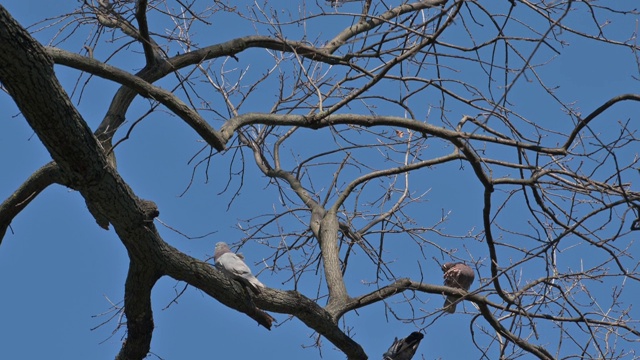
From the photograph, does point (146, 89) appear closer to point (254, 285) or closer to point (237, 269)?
point (237, 269)

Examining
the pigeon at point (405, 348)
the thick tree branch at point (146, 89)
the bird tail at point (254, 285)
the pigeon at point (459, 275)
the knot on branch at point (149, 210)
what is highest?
the pigeon at point (459, 275)

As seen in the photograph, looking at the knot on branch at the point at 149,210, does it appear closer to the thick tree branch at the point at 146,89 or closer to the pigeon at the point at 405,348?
the thick tree branch at the point at 146,89

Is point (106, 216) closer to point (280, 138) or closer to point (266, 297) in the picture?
point (266, 297)

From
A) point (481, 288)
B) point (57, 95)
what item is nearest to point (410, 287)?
point (481, 288)

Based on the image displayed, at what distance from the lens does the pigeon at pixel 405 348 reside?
231 inches

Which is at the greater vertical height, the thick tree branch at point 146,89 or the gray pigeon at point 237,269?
the thick tree branch at point 146,89

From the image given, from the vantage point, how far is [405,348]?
5.93 m

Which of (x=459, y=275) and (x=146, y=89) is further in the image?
(x=459, y=275)

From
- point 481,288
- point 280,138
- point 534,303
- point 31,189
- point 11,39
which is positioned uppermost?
point 280,138

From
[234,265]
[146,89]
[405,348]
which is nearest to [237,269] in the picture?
[234,265]

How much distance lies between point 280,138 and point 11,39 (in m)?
3.37

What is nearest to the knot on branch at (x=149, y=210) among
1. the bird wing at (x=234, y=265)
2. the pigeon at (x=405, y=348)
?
the bird wing at (x=234, y=265)

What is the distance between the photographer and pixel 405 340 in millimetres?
5906

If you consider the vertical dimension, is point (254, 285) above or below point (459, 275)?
below
